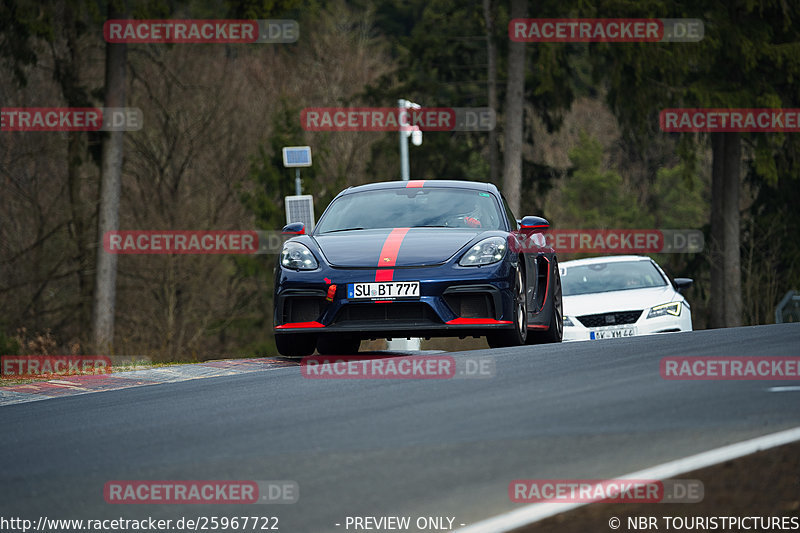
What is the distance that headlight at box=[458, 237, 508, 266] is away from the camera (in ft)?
33.4

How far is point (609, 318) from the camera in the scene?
15461mm

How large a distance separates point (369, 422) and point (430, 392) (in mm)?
1054

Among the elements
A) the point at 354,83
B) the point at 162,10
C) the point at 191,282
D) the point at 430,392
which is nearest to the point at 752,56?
the point at 162,10

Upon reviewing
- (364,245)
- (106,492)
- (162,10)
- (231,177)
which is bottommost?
(106,492)

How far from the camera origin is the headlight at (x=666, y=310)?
15414mm

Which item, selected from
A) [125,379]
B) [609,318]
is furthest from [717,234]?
[125,379]

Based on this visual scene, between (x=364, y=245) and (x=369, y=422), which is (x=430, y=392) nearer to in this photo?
(x=369, y=422)

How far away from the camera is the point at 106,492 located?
5156 mm

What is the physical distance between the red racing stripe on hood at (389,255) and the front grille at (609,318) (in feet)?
17.6

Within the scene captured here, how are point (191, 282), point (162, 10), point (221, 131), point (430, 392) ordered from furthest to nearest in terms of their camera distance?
1. point (221, 131)
2. point (191, 282)
3. point (162, 10)
4. point (430, 392)
